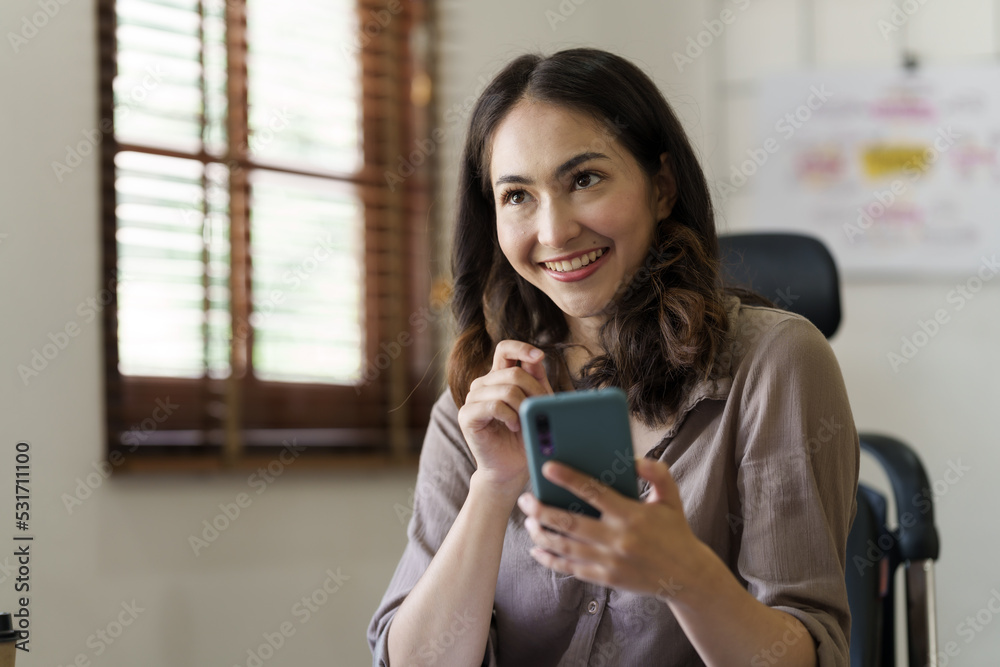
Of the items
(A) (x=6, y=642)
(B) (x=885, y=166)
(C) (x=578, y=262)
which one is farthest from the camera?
(B) (x=885, y=166)

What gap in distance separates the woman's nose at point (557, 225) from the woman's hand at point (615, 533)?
0.48 metres

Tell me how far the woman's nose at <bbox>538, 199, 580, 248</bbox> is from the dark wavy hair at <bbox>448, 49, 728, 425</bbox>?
12 centimetres

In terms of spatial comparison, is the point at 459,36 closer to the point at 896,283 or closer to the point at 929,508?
the point at 896,283

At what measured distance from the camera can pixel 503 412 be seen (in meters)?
1.07

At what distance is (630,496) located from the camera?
89cm

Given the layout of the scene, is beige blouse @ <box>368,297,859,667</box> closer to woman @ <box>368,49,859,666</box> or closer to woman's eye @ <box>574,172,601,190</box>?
woman @ <box>368,49,859,666</box>

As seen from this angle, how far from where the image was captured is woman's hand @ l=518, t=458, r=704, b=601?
840 mm

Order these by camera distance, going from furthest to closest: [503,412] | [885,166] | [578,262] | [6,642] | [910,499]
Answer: [885,166]
[910,499]
[578,262]
[6,642]
[503,412]

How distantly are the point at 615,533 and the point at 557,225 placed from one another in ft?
1.78

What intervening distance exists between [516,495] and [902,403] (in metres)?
1.83

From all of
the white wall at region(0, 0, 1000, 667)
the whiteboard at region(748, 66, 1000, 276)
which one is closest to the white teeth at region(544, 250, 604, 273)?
the white wall at region(0, 0, 1000, 667)

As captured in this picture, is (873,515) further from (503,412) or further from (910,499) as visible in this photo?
(503,412)

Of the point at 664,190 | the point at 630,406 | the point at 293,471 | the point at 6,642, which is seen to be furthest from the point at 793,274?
the point at 6,642

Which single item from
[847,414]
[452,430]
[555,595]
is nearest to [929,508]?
[847,414]
